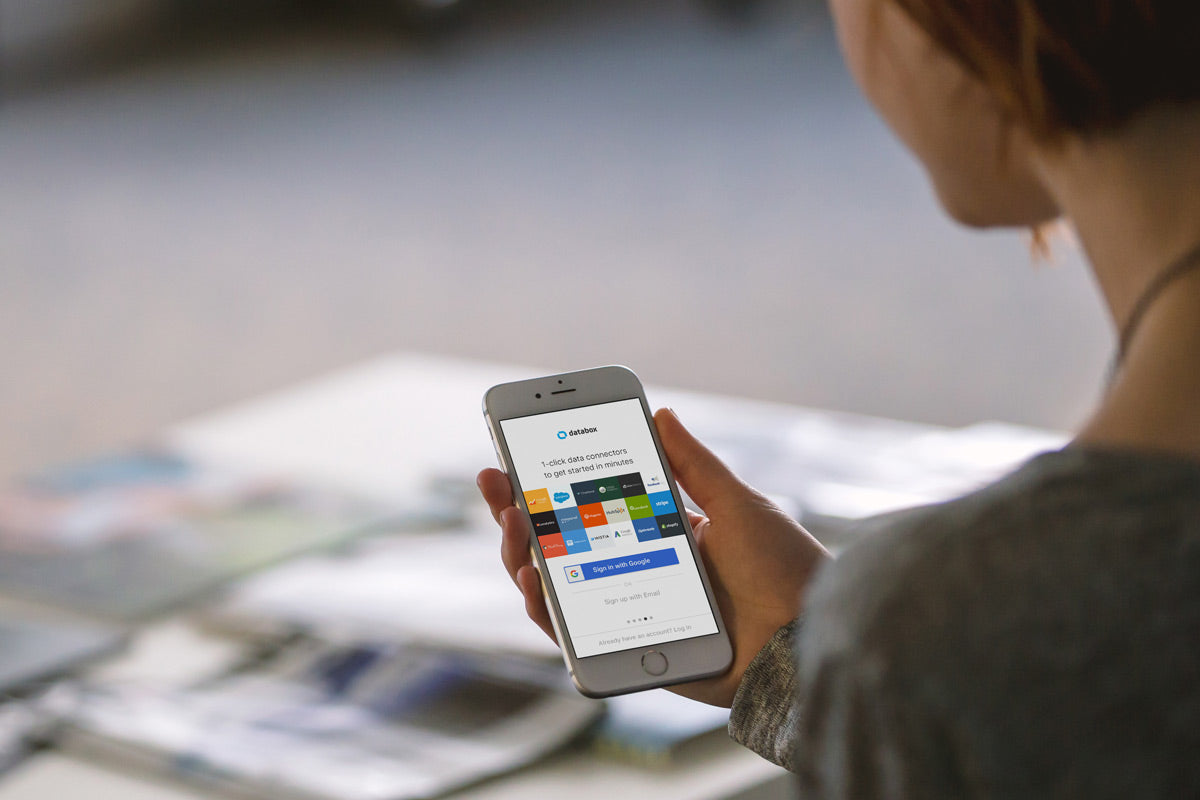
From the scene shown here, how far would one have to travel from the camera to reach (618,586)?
864 millimetres

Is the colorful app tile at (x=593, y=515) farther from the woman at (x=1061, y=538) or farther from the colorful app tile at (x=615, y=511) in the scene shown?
the woman at (x=1061, y=538)

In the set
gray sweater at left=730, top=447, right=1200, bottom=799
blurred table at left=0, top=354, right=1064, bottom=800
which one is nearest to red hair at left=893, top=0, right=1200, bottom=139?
gray sweater at left=730, top=447, right=1200, bottom=799

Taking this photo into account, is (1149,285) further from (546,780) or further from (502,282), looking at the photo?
(502,282)

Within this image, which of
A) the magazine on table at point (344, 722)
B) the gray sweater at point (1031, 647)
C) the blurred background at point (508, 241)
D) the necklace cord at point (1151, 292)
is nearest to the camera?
the gray sweater at point (1031, 647)

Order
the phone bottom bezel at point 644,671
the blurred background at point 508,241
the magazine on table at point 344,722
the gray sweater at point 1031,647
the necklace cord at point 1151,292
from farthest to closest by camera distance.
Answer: the blurred background at point 508,241
the magazine on table at point 344,722
the phone bottom bezel at point 644,671
the necklace cord at point 1151,292
the gray sweater at point 1031,647

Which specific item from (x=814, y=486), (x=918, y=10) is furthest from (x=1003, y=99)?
(x=814, y=486)

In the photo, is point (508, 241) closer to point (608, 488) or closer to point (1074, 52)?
point (608, 488)

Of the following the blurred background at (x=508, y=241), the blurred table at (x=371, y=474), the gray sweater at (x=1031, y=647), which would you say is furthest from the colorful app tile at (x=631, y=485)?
the blurred background at (x=508, y=241)

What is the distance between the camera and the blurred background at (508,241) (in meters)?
3.42

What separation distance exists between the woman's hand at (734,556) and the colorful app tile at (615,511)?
43 mm

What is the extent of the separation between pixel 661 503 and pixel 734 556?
6cm

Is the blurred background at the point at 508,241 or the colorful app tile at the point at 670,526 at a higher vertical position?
the blurred background at the point at 508,241

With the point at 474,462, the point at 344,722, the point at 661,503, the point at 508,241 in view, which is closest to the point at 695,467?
the point at 661,503

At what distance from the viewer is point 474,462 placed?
1547mm
